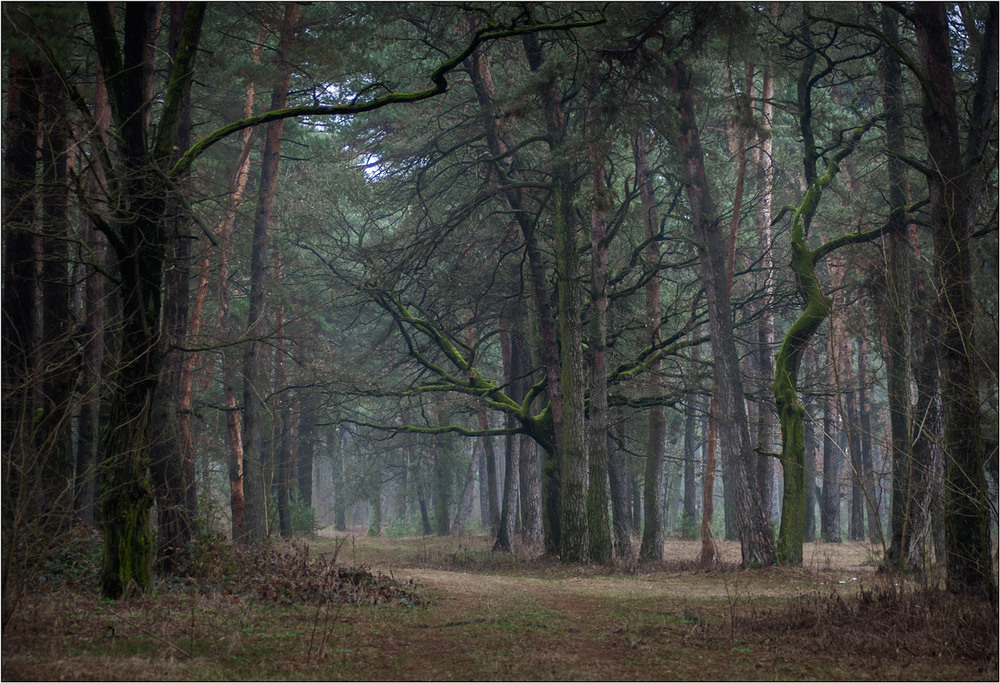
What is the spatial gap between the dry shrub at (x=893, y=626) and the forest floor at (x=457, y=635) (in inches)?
0.7

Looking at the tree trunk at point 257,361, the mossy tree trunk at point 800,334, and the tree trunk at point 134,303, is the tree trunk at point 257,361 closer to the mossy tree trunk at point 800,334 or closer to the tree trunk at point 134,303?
the tree trunk at point 134,303

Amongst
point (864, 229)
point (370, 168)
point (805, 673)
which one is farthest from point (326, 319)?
point (805, 673)

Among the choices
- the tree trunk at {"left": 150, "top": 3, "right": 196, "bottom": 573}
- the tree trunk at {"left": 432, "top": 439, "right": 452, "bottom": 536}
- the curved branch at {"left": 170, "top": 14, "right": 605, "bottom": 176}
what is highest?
the curved branch at {"left": 170, "top": 14, "right": 605, "bottom": 176}

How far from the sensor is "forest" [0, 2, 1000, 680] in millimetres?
6871

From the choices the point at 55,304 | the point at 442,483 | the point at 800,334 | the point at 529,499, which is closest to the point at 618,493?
the point at 529,499

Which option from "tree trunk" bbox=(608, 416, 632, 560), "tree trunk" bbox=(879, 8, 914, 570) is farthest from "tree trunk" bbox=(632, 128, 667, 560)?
"tree trunk" bbox=(879, 8, 914, 570)

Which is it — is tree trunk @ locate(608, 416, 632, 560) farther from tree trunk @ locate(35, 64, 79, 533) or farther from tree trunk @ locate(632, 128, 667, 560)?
tree trunk @ locate(35, 64, 79, 533)

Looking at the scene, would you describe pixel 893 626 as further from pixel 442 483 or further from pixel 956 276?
pixel 442 483

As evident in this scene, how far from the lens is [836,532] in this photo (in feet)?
81.3

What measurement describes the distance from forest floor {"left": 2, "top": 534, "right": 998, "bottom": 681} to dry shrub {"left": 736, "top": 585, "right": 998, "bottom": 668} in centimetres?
2

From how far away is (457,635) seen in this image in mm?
7062

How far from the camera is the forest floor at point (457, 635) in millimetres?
5395

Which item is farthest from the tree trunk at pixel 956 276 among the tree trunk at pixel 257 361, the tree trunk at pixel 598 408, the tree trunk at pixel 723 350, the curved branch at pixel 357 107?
the tree trunk at pixel 257 361

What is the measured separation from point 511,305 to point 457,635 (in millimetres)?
12936
